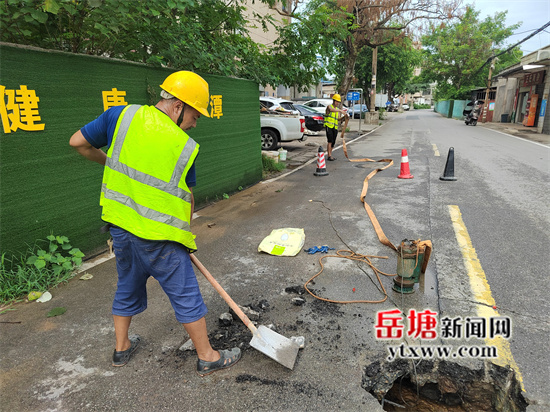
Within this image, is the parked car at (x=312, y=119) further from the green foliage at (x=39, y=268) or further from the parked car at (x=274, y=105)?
the green foliage at (x=39, y=268)

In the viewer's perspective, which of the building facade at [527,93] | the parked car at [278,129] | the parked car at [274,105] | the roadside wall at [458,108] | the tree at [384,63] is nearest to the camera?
the parked car at [278,129]

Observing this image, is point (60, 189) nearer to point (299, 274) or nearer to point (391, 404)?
point (299, 274)

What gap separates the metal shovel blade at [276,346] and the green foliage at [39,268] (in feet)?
7.61

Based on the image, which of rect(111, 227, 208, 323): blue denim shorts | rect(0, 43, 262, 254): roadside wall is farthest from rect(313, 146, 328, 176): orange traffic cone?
rect(111, 227, 208, 323): blue denim shorts

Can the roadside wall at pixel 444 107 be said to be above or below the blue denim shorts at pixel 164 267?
above

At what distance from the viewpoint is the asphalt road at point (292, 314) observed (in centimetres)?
219

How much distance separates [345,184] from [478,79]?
43.7 metres

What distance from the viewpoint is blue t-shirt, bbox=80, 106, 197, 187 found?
210 centimetres

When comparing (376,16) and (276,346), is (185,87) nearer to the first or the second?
(276,346)

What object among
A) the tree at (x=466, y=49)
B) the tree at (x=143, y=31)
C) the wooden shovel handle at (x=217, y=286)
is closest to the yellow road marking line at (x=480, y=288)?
the wooden shovel handle at (x=217, y=286)

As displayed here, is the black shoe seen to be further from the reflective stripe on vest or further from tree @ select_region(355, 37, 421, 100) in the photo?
tree @ select_region(355, 37, 421, 100)

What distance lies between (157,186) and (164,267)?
20.1 inches

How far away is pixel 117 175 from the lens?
2047mm

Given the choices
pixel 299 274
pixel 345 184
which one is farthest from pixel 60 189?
pixel 345 184
